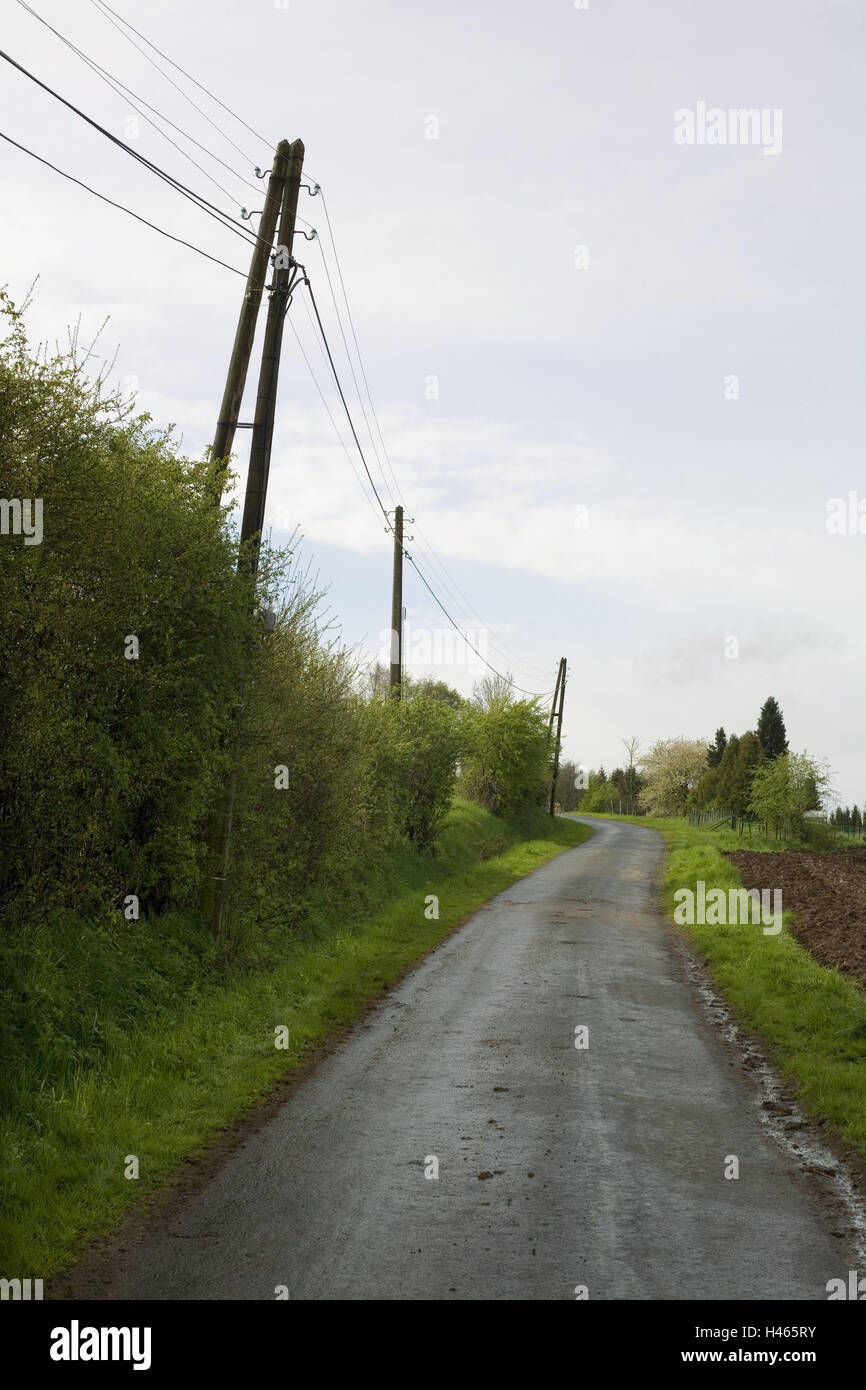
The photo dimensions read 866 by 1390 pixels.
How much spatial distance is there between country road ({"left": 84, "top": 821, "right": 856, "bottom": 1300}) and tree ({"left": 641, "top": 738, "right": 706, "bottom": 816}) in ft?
348

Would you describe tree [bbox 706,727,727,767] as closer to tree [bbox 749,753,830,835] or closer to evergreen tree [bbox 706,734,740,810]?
evergreen tree [bbox 706,734,740,810]

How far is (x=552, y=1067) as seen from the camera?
9.59 m

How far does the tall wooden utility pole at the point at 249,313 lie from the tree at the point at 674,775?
10413 centimetres

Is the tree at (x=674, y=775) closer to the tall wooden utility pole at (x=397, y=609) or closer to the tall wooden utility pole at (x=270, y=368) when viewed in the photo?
the tall wooden utility pole at (x=397, y=609)

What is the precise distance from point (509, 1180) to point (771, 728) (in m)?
96.2

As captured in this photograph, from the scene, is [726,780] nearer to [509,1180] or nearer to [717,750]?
[717,750]

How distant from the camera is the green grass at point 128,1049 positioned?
6.48 meters

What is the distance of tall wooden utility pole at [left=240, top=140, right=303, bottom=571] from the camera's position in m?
13.2

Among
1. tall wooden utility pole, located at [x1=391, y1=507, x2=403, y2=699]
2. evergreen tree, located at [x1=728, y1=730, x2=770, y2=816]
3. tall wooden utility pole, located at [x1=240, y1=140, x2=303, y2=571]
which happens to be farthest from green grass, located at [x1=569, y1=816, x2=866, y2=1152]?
evergreen tree, located at [x1=728, y1=730, x2=770, y2=816]

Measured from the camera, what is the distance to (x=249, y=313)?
13867 millimetres

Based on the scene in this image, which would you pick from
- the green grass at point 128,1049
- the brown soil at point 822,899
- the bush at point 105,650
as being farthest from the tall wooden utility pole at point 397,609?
the bush at point 105,650
